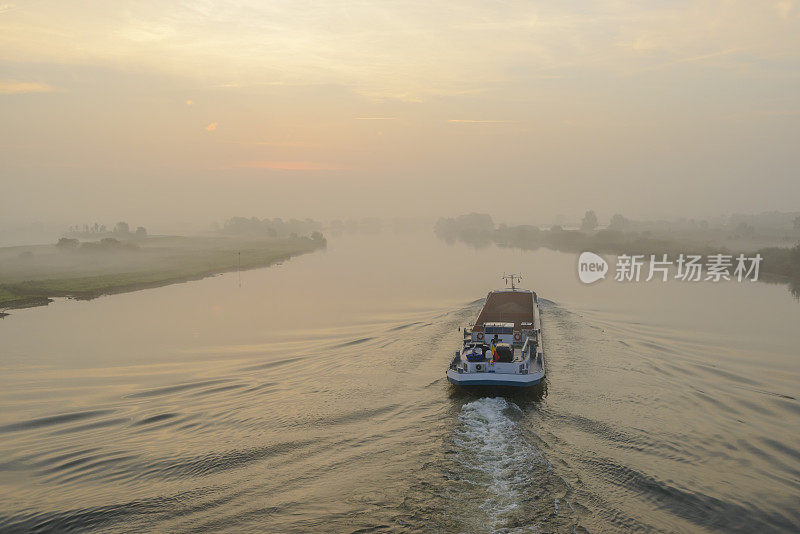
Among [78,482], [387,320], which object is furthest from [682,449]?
[387,320]

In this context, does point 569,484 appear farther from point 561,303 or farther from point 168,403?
point 561,303

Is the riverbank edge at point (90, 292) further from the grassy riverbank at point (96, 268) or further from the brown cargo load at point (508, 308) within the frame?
the brown cargo load at point (508, 308)

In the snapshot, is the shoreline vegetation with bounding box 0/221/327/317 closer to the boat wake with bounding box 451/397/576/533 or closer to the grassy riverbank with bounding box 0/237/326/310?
the grassy riverbank with bounding box 0/237/326/310

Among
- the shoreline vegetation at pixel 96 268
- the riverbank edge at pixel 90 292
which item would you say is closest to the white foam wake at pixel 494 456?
the riverbank edge at pixel 90 292

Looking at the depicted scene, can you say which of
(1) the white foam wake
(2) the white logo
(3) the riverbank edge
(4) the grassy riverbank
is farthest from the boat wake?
(2) the white logo

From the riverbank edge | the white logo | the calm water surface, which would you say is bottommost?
the calm water surface

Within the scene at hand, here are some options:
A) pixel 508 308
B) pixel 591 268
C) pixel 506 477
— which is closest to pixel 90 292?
pixel 508 308
